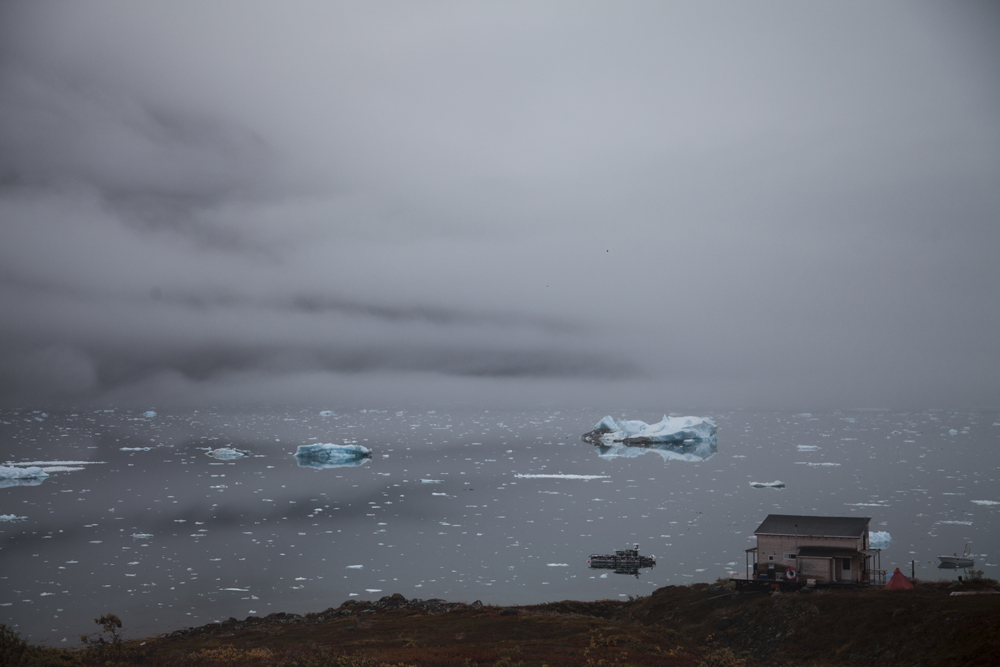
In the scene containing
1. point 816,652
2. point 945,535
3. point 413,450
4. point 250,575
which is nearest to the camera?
point 816,652

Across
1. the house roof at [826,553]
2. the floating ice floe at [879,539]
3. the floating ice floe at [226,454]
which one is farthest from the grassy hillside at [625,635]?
the floating ice floe at [226,454]

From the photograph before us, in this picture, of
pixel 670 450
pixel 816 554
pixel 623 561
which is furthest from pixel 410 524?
pixel 670 450

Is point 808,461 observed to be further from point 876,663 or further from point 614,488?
point 876,663

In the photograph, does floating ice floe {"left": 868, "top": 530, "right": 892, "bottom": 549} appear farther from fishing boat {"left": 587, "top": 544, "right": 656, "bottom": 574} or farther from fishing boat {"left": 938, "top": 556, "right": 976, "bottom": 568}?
fishing boat {"left": 587, "top": 544, "right": 656, "bottom": 574}

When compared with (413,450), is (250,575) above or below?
below

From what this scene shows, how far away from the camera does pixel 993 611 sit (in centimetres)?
1986

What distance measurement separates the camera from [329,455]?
89.3m

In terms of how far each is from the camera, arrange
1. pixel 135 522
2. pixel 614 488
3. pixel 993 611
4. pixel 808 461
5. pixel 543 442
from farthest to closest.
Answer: pixel 543 442 → pixel 808 461 → pixel 614 488 → pixel 135 522 → pixel 993 611

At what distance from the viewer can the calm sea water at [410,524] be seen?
35.2 m

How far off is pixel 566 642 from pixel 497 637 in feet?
9.23

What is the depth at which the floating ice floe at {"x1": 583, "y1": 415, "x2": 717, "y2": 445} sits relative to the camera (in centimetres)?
10962

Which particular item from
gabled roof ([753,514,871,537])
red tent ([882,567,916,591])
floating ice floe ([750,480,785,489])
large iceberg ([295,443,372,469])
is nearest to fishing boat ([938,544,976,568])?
gabled roof ([753,514,871,537])

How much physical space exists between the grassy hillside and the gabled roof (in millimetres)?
3167

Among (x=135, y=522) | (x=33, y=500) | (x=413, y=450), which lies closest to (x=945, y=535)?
(x=135, y=522)
